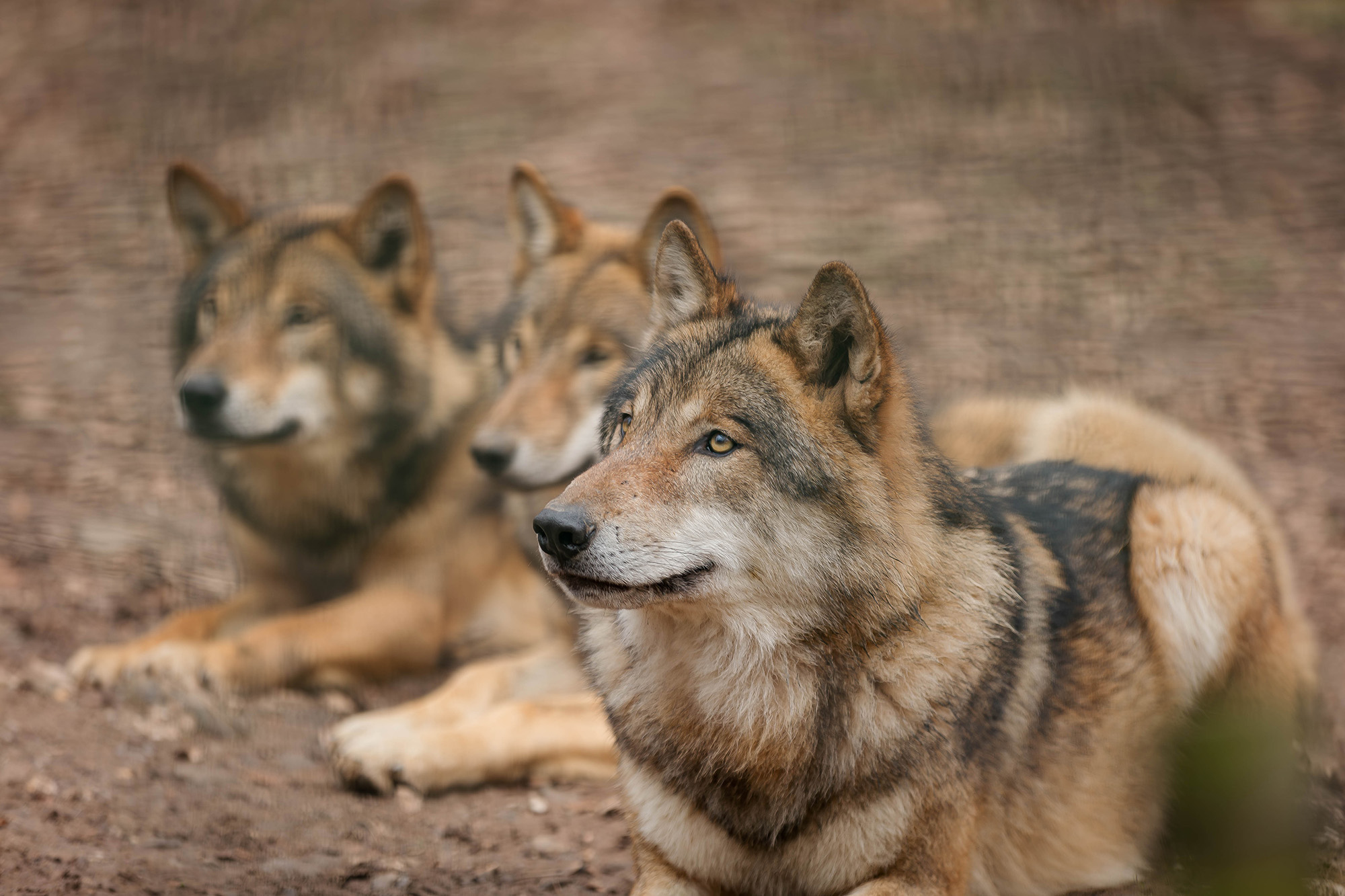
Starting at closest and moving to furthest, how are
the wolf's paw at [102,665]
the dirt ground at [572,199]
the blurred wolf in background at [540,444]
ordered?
the dirt ground at [572,199] → the blurred wolf in background at [540,444] → the wolf's paw at [102,665]

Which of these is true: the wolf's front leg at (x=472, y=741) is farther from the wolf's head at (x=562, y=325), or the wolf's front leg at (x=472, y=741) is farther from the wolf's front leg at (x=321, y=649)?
the wolf's head at (x=562, y=325)

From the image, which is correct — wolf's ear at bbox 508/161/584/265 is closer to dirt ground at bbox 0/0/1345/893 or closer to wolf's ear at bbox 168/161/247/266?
wolf's ear at bbox 168/161/247/266

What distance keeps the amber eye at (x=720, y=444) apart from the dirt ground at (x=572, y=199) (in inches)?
57.7

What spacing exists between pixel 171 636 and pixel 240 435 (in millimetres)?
1015

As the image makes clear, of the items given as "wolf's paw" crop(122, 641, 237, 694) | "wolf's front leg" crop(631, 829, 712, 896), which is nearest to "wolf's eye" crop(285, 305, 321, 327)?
"wolf's paw" crop(122, 641, 237, 694)

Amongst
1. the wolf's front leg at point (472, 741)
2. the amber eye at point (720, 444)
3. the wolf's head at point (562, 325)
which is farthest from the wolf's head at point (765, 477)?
the wolf's head at point (562, 325)

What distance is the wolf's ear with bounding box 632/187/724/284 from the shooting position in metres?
4.74

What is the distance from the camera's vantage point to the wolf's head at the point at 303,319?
5145 millimetres

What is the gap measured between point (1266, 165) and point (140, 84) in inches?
436

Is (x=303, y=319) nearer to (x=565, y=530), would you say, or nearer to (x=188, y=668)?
(x=188, y=668)

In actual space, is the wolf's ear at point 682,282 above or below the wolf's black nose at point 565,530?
above

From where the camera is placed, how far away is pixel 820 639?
282 centimetres

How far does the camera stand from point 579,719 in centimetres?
448

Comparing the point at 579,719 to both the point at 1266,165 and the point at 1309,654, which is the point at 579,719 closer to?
the point at 1309,654
